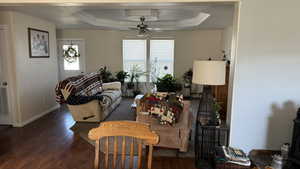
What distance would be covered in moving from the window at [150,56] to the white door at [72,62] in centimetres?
146

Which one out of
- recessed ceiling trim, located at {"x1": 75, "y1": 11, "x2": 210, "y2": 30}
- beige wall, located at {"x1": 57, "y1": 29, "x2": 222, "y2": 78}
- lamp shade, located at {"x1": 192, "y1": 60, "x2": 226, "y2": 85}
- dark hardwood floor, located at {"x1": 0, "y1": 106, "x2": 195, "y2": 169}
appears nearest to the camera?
lamp shade, located at {"x1": 192, "y1": 60, "x2": 226, "y2": 85}

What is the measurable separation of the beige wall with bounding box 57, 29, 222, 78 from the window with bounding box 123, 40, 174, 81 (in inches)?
8.3

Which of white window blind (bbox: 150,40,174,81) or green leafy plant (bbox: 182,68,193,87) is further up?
white window blind (bbox: 150,40,174,81)

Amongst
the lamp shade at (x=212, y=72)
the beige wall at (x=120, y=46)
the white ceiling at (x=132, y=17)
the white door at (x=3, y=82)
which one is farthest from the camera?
the beige wall at (x=120, y=46)

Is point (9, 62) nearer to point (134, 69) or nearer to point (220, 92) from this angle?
point (134, 69)

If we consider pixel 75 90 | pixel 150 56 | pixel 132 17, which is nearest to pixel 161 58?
pixel 150 56

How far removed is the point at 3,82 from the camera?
3900mm

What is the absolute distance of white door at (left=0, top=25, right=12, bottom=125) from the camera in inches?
149

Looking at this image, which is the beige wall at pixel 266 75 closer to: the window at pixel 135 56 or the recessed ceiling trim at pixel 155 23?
the recessed ceiling trim at pixel 155 23

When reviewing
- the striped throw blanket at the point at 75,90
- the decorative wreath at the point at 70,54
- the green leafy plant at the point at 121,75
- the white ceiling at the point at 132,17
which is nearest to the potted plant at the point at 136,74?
the green leafy plant at the point at 121,75

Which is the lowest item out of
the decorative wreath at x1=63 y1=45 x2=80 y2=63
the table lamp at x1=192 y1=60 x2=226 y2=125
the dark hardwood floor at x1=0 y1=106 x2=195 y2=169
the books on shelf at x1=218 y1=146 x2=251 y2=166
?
the dark hardwood floor at x1=0 y1=106 x2=195 y2=169

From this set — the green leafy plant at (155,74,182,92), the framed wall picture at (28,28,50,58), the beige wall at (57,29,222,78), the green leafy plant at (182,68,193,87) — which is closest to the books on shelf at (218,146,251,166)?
the green leafy plant at (155,74,182,92)

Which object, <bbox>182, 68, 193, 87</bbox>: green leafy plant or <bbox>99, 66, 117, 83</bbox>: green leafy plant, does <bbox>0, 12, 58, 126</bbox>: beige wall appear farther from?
<bbox>182, 68, 193, 87</bbox>: green leafy plant

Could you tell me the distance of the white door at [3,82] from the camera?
378 cm
